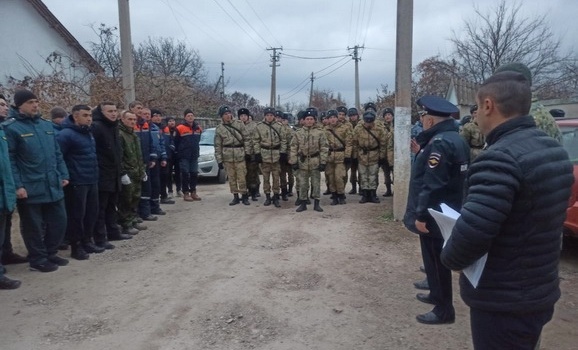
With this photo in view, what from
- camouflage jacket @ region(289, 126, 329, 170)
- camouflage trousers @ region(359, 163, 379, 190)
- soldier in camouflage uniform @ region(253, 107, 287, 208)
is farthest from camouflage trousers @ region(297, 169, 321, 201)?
camouflage trousers @ region(359, 163, 379, 190)

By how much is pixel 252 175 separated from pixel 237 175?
1.90 ft

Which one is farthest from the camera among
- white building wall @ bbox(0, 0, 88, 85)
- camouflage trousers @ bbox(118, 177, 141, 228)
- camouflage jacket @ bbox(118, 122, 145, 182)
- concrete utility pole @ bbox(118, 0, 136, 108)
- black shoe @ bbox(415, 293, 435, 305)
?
white building wall @ bbox(0, 0, 88, 85)

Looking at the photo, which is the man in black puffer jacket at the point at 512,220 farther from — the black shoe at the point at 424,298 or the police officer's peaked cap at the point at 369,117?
the police officer's peaked cap at the point at 369,117

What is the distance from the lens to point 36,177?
17.0 ft

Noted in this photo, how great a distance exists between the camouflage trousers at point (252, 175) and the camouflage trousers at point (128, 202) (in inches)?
113

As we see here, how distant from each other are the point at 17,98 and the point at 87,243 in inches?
82.9

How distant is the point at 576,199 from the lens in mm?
5152

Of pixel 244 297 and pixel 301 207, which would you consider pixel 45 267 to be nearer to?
pixel 244 297

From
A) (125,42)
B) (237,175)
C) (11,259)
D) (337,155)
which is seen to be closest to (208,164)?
(237,175)

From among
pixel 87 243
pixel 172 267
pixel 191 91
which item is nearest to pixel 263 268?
pixel 172 267

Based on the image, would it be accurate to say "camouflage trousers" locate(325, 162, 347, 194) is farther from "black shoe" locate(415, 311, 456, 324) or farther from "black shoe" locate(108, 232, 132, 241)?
"black shoe" locate(415, 311, 456, 324)

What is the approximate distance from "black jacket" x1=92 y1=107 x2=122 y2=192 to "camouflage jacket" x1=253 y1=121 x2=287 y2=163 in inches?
135

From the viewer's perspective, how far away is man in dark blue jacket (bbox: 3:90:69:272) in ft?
16.8

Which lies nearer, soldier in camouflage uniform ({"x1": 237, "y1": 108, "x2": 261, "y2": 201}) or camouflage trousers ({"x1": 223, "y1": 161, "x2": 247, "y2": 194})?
camouflage trousers ({"x1": 223, "y1": 161, "x2": 247, "y2": 194})
